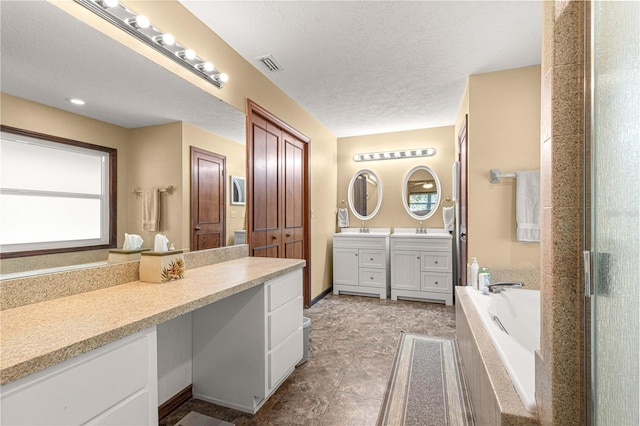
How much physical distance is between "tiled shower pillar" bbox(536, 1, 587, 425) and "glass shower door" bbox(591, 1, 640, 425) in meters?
0.04

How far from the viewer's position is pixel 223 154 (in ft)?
6.99

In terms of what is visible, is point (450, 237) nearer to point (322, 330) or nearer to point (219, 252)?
point (322, 330)

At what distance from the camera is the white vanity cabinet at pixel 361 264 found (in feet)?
13.1

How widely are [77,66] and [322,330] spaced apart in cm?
261

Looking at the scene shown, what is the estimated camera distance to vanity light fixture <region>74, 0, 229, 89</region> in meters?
1.33

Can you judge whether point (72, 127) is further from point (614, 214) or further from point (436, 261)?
point (436, 261)

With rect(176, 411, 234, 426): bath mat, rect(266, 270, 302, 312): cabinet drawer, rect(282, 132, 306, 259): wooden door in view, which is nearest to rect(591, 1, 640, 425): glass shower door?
rect(266, 270, 302, 312): cabinet drawer

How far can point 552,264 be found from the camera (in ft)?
Result: 2.68

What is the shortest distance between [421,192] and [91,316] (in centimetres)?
408

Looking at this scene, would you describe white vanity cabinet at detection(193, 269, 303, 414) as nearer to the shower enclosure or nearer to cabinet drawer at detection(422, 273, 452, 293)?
the shower enclosure

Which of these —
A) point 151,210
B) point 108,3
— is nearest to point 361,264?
point 151,210

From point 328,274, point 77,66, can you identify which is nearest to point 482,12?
point 77,66

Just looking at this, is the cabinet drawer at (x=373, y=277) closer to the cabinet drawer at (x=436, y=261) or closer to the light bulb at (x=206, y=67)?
the cabinet drawer at (x=436, y=261)

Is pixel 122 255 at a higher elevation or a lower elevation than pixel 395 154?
lower
